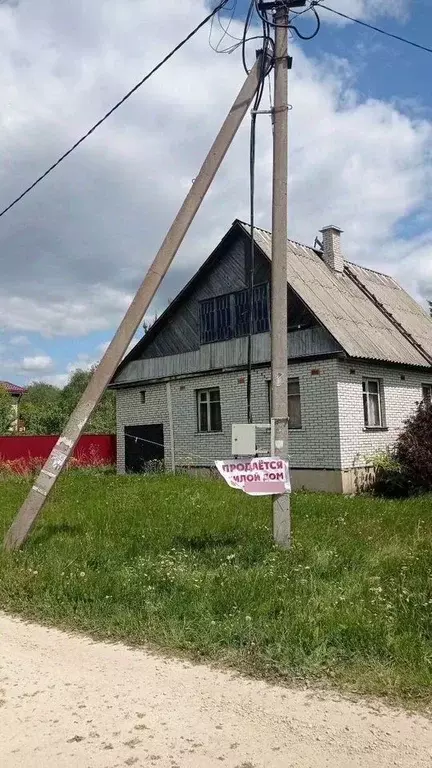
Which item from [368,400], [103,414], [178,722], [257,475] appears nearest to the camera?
[178,722]

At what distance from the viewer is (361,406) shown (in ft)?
46.3

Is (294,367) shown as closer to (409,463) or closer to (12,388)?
(409,463)

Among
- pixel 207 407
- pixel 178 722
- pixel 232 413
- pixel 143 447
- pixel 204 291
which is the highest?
pixel 204 291

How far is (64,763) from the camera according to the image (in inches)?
115

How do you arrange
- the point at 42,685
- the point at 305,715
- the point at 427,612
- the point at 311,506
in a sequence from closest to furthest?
the point at 305,715
the point at 42,685
the point at 427,612
the point at 311,506

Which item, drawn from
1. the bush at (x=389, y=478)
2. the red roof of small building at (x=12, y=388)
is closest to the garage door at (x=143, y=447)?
the bush at (x=389, y=478)

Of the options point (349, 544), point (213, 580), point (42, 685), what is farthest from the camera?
point (349, 544)

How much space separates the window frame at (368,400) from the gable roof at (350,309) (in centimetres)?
65

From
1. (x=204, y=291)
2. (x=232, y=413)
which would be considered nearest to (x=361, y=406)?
(x=232, y=413)

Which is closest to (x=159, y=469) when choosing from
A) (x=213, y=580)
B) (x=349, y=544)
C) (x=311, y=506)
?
(x=311, y=506)

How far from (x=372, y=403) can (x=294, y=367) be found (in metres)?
2.12

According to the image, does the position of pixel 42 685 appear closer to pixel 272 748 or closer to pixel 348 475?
pixel 272 748

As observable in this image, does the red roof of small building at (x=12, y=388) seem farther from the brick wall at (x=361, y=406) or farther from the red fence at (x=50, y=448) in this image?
the brick wall at (x=361, y=406)

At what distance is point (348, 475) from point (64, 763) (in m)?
11.2
